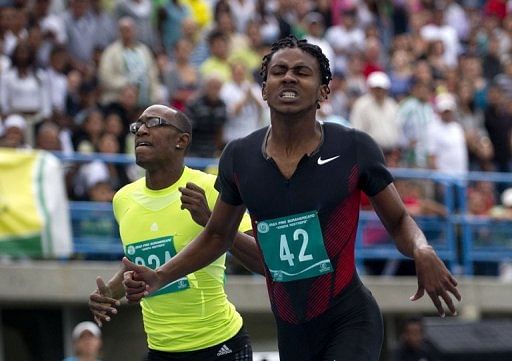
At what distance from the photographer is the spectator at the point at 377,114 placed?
17.2m

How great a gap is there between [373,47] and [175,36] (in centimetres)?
279

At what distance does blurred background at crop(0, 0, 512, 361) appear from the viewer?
1457 cm

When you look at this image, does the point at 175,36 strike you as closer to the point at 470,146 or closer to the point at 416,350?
the point at 470,146

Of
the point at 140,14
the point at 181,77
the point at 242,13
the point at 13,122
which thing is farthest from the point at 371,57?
the point at 13,122

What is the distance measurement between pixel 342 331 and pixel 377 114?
1039 centimetres

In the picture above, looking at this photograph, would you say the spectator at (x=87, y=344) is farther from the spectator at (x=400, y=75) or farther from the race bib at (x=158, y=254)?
the spectator at (x=400, y=75)

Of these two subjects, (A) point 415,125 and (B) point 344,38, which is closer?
(A) point 415,125

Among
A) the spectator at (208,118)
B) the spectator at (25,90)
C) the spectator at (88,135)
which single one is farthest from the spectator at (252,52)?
the spectator at (25,90)

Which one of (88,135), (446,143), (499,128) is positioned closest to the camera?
(88,135)

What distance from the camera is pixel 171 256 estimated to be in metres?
8.02

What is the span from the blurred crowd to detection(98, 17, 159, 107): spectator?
0.6 inches

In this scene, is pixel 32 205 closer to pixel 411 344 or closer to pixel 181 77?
pixel 181 77

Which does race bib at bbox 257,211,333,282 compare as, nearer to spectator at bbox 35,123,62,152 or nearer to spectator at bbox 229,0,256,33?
spectator at bbox 35,123,62,152

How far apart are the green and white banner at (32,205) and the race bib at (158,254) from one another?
6.26 meters
